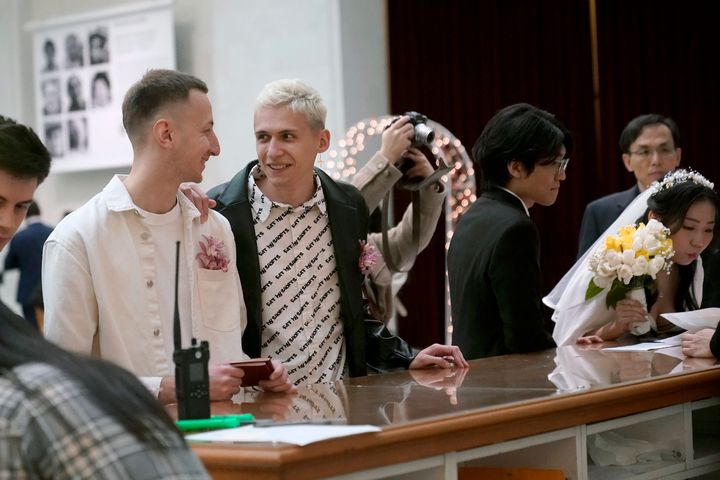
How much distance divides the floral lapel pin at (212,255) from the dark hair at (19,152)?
1.54ft

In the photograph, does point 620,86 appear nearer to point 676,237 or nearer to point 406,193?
point 406,193

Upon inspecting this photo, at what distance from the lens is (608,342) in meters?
4.01

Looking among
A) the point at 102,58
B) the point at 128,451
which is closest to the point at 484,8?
the point at 102,58

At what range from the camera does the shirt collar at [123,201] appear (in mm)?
2777

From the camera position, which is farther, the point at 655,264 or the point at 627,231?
the point at 627,231

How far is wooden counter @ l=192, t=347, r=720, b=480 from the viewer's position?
184 cm

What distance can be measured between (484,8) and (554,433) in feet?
21.1

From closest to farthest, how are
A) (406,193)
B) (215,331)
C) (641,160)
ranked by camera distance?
(215,331) → (641,160) → (406,193)

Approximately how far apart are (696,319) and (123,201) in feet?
6.41

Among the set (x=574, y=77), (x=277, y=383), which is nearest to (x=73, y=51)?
(x=574, y=77)

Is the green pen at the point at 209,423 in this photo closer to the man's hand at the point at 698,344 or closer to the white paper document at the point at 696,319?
the man's hand at the point at 698,344

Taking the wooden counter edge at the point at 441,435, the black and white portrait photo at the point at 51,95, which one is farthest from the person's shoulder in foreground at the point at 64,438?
the black and white portrait photo at the point at 51,95

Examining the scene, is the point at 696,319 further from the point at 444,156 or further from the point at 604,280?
the point at 444,156

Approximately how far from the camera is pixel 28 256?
335 inches
